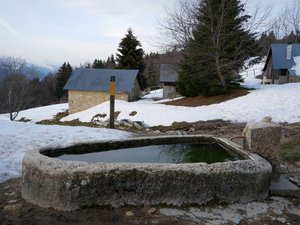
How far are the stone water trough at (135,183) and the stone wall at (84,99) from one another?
2872 centimetres

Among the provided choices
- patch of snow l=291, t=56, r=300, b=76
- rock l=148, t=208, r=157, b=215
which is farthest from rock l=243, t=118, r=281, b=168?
patch of snow l=291, t=56, r=300, b=76

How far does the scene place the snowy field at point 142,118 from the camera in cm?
687

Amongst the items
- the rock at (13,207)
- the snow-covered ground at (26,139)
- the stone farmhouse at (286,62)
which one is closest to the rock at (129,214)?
the rock at (13,207)

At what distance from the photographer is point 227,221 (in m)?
3.82

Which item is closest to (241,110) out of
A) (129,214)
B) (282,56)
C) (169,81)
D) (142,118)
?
(142,118)

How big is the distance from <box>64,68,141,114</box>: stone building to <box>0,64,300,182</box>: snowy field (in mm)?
6723

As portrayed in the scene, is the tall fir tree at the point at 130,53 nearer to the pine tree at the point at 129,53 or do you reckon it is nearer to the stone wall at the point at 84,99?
the pine tree at the point at 129,53

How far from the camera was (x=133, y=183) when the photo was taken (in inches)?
159

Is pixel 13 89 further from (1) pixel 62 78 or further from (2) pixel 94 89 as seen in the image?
(1) pixel 62 78

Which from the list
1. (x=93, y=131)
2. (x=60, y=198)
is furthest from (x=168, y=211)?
(x=93, y=131)

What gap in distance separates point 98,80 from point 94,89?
5.18 feet

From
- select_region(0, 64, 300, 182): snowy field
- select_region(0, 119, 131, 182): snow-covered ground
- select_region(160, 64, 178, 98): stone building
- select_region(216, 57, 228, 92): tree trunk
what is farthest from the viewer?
select_region(160, 64, 178, 98): stone building

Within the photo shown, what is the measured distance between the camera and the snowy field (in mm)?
6866

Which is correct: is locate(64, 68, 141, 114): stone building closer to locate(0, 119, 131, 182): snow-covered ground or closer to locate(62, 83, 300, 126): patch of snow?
locate(62, 83, 300, 126): patch of snow
